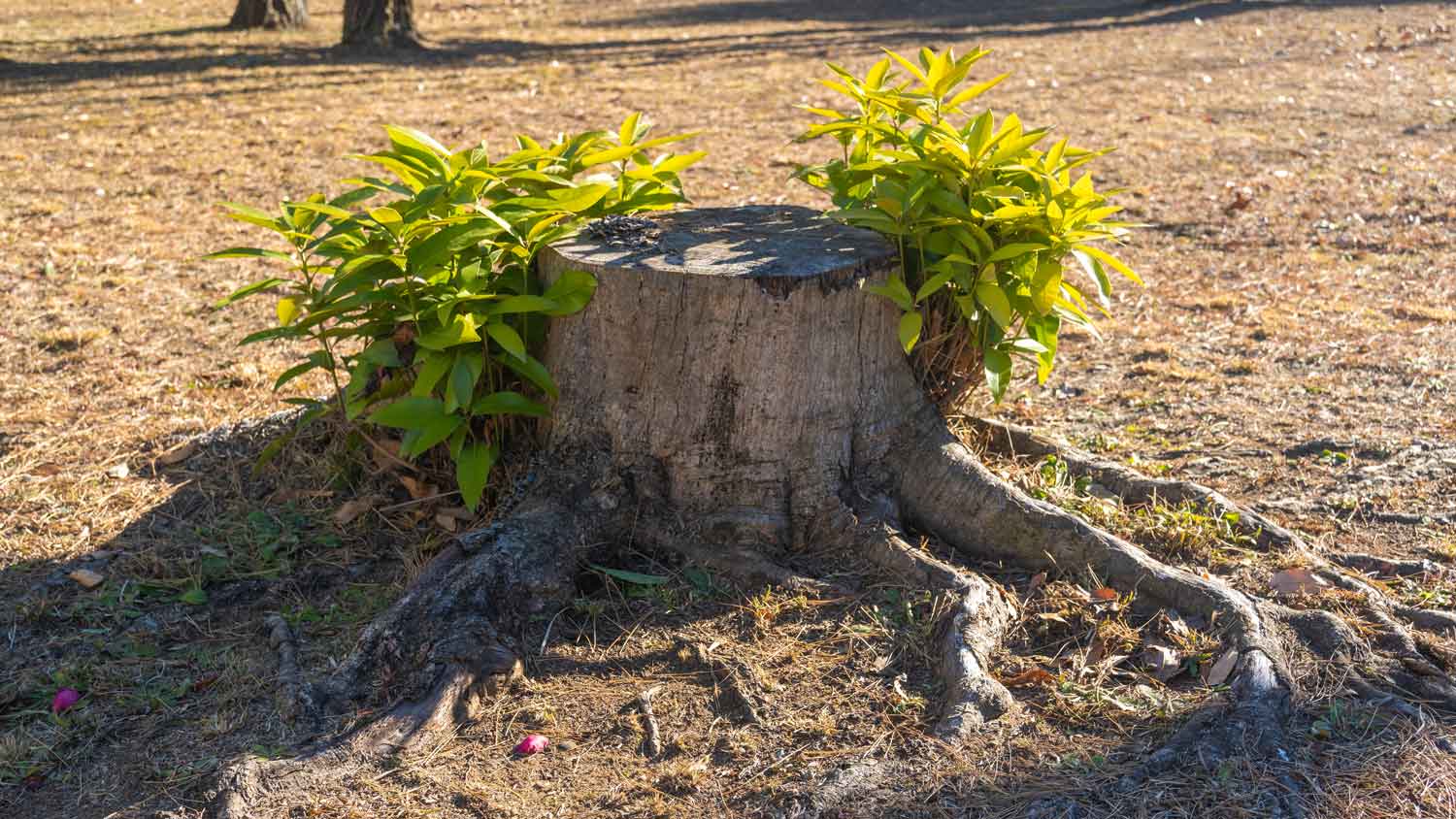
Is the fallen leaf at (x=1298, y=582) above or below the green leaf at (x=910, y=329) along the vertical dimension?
below

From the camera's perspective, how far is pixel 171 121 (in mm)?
8875

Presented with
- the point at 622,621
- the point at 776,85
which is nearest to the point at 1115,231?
the point at 622,621

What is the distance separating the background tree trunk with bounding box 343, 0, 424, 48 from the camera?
39.8ft

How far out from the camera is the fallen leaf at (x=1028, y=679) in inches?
102

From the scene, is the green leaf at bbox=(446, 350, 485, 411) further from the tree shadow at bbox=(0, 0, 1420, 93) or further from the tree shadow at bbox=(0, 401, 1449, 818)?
the tree shadow at bbox=(0, 0, 1420, 93)

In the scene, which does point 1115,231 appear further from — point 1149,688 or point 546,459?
point 546,459

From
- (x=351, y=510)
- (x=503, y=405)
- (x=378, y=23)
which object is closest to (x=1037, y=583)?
(x=503, y=405)

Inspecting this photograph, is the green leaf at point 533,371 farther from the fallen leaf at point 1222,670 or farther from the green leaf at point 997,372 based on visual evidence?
the fallen leaf at point 1222,670

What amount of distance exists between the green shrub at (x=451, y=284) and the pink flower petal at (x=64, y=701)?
92cm

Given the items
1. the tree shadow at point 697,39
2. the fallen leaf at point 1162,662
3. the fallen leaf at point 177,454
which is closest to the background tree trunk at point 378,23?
the tree shadow at point 697,39

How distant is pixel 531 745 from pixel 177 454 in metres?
2.02

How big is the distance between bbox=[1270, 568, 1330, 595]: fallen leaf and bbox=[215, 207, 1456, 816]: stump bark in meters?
0.07

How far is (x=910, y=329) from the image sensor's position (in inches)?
116

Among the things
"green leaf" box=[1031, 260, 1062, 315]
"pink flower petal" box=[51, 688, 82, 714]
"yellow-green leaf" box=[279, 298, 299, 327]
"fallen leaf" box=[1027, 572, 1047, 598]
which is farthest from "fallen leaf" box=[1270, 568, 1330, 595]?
"pink flower petal" box=[51, 688, 82, 714]
